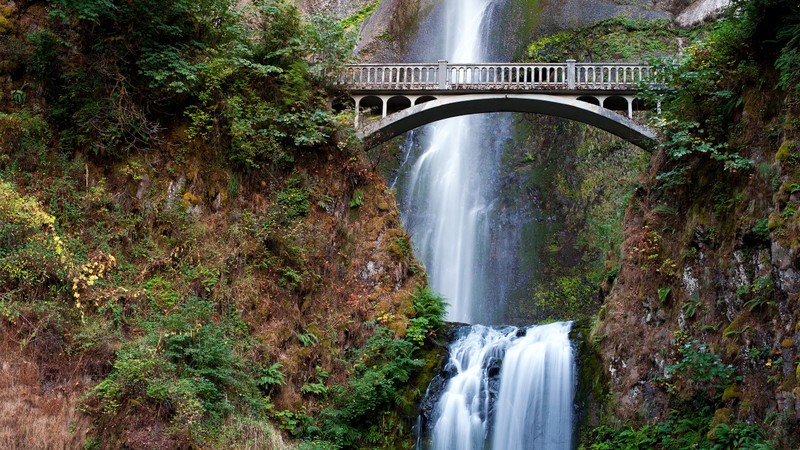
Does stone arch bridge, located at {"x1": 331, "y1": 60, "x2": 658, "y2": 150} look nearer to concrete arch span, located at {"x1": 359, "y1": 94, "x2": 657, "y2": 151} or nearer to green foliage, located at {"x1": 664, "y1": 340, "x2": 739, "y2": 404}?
concrete arch span, located at {"x1": 359, "y1": 94, "x2": 657, "y2": 151}

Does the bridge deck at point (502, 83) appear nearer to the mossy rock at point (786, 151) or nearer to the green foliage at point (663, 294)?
the green foliage at point (663, 294)

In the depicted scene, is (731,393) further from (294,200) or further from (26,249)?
(26,249)

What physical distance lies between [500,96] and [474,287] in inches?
320

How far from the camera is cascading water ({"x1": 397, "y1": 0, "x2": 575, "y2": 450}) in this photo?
13.2 meters

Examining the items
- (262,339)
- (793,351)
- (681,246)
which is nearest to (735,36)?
(681,246)

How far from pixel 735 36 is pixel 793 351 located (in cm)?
599

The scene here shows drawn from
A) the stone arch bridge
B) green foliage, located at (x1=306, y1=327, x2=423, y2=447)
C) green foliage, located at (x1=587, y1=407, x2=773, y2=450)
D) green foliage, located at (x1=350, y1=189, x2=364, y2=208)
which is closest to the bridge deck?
the stone arch bridge

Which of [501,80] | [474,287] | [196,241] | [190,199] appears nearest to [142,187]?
[190,199]

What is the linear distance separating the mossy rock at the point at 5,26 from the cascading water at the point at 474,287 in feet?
38.7

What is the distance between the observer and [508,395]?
1365 cm

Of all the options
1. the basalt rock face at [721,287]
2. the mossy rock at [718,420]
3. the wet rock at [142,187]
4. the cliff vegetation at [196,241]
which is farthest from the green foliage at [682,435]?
the wet rock at [142,187]

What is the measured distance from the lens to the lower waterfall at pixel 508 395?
12969 mm

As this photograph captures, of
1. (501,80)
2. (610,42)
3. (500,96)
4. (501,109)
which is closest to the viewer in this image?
(500,96)

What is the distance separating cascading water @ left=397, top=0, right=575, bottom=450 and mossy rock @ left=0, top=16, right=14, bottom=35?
11781mm
